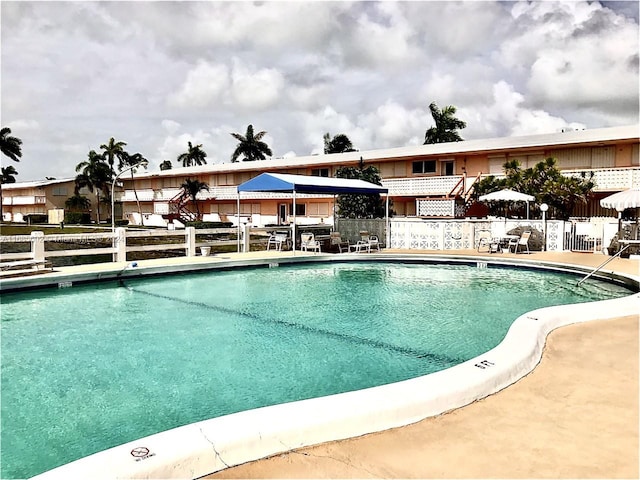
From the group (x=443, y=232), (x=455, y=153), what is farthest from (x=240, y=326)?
(x=455, y=153)

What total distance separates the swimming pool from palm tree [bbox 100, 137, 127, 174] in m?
59.0

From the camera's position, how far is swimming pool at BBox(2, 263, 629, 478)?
544 centimetres

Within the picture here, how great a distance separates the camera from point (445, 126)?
167 ft

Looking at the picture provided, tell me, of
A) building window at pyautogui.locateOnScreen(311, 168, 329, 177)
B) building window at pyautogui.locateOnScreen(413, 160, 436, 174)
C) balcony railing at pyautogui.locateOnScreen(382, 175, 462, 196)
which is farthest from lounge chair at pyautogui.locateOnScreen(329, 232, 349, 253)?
building window at pyautogui.locateOnScreen(311, 168, 329, 177)

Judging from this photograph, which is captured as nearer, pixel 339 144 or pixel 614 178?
pixel 614 178

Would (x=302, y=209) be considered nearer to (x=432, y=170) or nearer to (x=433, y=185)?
(x=432, y=170)

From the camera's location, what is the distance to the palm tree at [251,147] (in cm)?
6562

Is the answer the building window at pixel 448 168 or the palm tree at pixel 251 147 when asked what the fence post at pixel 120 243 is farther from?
the palm tree at pixel 251 147

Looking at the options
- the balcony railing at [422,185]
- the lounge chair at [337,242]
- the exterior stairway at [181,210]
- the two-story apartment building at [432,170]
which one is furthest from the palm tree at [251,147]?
the lounge chair at [337,242]

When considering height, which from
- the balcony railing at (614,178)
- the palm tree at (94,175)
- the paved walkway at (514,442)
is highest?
the palm tree at (94,175)

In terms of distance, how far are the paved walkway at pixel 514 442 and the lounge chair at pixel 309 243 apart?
15082 millimetres

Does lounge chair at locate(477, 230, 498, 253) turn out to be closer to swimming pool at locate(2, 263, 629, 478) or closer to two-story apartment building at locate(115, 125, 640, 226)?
swimming pool at locate(2, 263, 629, 478)

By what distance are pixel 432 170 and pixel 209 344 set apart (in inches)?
1178

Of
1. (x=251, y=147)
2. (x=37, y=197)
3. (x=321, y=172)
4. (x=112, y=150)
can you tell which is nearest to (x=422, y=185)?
(x=321, y=172)
